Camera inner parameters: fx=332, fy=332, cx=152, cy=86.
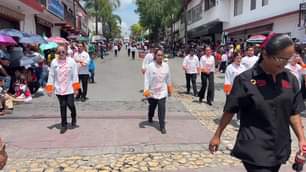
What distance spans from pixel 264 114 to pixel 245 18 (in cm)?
2099

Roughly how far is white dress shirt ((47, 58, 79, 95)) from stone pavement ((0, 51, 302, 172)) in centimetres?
83

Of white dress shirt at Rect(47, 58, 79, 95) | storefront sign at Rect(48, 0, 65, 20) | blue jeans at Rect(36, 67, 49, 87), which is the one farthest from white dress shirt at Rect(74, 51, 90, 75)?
storefront sign at Rect(48, 0, 65, 20)

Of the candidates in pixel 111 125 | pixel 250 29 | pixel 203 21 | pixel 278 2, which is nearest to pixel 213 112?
pixel 111 125

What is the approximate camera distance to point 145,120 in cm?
750

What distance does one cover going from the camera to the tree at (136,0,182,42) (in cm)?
3494

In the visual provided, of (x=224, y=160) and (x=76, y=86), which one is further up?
(x=76, y=86)

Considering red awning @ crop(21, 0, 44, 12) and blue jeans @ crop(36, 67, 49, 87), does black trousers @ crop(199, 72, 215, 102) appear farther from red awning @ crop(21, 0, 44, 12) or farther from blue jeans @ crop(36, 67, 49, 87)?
red awning @ crop(21, 0, 44, 12)

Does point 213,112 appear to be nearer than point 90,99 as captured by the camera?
Yes

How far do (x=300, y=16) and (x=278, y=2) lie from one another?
3022mm

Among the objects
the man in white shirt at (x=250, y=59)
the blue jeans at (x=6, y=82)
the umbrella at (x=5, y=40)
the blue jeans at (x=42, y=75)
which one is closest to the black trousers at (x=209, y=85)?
the man in white shirt at (x=250, y=59)

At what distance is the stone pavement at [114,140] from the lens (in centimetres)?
480

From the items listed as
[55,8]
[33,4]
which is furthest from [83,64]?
[55,8]

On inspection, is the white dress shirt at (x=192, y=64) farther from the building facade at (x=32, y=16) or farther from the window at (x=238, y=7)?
the window at (x=238, y=7)

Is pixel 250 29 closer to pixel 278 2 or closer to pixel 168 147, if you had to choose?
pixel 278 2
